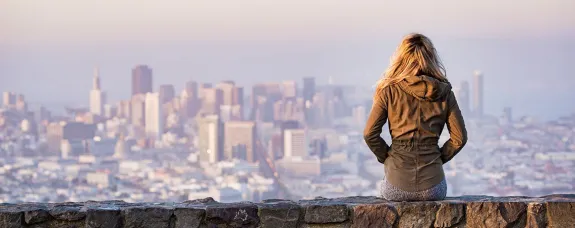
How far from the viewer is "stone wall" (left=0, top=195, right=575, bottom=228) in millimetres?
4258

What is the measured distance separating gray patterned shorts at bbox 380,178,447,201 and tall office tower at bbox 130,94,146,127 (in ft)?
204

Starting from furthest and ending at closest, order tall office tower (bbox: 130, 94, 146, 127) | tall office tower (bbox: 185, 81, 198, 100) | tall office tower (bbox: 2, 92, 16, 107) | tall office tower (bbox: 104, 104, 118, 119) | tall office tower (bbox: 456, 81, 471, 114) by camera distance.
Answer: tall office tower (bbox: 185, 81, 198, 100), tall office tower (bbox: 104, 104, 118, 119), tall office tower (bbox: 130, 94, 146, 127), tall office tower (bbox: 2, 92, 16, 107), tall office tower (bbox: 456, 81, 471, 114)

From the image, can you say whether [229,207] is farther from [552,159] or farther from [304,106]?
[304,106]

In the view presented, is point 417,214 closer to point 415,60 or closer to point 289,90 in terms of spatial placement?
point 415,60

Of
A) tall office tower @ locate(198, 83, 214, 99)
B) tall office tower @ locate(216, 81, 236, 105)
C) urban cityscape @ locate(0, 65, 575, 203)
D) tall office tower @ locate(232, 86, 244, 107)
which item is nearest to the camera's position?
urban cityscape @ locate(0, 65, 575, 203)

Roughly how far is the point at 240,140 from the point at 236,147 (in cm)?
48

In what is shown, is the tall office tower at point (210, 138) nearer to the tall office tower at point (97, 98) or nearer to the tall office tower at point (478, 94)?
the tall office tower at point (97, 98)

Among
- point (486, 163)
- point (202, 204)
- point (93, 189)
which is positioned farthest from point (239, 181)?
point (202, 204)

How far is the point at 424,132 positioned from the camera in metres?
4.37

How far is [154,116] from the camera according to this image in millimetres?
66188

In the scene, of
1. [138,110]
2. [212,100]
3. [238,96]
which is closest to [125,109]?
[138,110]

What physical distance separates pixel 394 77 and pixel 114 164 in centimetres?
5436

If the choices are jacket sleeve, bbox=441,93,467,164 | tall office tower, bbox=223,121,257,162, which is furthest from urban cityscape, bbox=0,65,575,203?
jacket sleeve, bbox=441,93,467,164

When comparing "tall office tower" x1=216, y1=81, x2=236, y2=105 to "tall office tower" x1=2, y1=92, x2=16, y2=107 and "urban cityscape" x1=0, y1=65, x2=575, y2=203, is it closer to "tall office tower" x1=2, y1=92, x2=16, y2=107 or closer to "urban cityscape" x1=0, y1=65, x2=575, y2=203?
"urban cityscape" x1=0, y1=65, x2=575, y2=203
